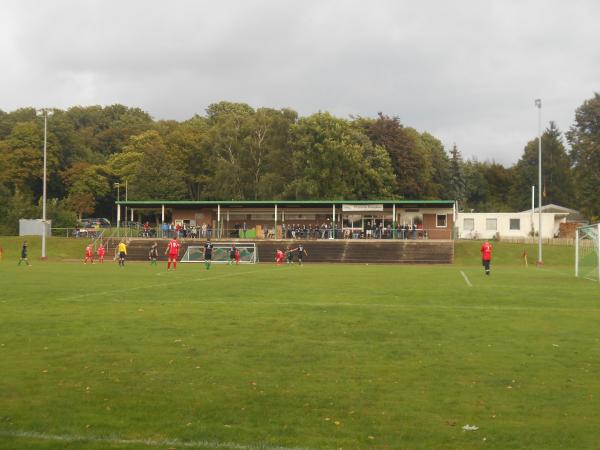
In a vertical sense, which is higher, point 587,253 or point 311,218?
point 311,218

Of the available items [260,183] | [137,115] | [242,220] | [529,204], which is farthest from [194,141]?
[529,204]

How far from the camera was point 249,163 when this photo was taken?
8088 cm

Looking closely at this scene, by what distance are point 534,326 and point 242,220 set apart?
55.0 meters

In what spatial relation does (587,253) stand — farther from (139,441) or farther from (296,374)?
(139,441)

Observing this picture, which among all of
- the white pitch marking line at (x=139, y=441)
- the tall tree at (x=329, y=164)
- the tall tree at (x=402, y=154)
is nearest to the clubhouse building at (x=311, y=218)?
the tall tree at (x=329, y=164)

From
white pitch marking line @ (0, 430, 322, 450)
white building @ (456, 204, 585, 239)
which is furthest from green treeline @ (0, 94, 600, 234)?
white pitch marking line @ (0, 430, 322, 450)

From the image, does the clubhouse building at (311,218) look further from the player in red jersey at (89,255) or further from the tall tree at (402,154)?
the tall tree at (402,154)

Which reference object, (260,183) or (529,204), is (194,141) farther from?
(529,204)

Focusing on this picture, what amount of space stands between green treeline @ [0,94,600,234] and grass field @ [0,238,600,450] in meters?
56.3

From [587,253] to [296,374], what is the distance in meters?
39.5

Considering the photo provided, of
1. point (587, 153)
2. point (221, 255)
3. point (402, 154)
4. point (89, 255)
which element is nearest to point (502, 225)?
point (402, 154)

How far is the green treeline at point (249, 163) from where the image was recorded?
72688 millimetres

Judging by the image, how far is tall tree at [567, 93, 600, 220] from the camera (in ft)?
256

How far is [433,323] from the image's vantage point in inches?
539
